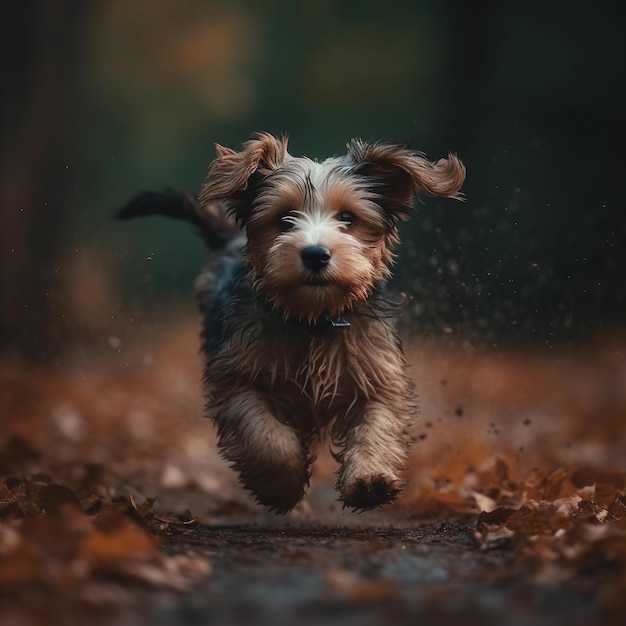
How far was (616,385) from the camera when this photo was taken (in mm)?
11492

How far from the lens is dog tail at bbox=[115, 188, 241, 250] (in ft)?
22.4

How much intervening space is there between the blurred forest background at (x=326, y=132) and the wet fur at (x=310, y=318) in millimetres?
996

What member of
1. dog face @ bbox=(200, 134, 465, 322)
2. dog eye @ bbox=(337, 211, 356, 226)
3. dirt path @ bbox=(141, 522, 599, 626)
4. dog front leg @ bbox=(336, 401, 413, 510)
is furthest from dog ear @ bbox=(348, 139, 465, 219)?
dirt path @ bbox=(141, 522, 599, 626)

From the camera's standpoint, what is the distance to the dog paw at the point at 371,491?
457cm

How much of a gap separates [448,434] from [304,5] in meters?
15.7

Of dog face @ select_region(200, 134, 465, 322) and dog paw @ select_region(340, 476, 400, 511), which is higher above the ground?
dog face @ select_region(200, 134, 465, 322)

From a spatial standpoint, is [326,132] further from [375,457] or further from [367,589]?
[367,589]

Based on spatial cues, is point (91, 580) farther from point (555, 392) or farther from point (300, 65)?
point (300, 65)

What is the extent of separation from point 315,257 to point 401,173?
93 centimetres

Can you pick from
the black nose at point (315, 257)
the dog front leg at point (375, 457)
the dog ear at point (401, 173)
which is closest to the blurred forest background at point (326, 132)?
the dog ear at point (401, 173)

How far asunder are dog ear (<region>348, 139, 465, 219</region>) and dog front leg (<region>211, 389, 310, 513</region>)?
118 centimetres

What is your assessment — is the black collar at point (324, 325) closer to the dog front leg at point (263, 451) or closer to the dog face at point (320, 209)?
the dog face at point (320, 209)

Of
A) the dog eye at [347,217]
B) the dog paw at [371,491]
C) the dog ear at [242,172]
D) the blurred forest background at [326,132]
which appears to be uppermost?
the blurred forest background at [326,132]

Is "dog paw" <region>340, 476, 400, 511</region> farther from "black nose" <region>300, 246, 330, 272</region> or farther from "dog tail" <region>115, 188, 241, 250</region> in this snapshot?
"dog tail" <region>115, 188, 241, 250</region>
